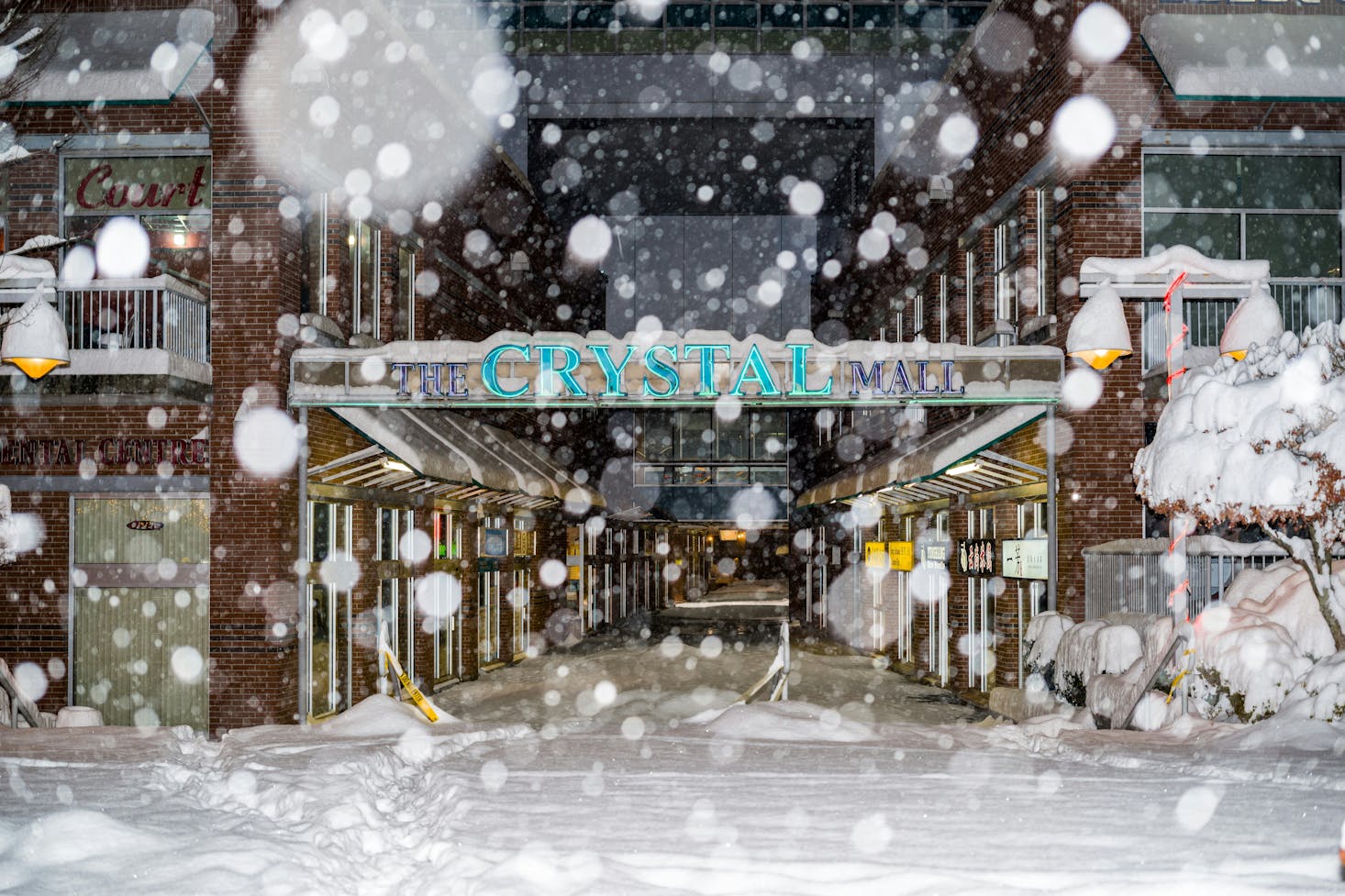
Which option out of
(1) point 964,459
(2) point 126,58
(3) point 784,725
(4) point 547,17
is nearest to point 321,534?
(2) point 126,58

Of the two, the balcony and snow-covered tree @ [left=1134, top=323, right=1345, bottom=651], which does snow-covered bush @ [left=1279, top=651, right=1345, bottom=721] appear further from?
the balcony

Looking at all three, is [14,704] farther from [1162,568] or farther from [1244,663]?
[1244,663]

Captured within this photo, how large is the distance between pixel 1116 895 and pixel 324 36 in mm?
14401

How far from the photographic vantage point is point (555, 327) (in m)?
34.8

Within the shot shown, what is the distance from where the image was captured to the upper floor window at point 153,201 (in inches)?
629

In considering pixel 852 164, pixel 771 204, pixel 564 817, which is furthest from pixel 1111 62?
pixel 771 204

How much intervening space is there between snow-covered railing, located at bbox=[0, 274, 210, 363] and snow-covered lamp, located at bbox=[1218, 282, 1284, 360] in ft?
38.4

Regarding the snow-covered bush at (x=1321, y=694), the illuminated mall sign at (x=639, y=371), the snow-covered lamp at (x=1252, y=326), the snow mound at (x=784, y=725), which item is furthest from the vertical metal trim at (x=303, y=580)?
the snow-covered bush at (x=1321, y=694)

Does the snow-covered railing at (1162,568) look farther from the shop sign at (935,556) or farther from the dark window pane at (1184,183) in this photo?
the shop sign at (935,556)

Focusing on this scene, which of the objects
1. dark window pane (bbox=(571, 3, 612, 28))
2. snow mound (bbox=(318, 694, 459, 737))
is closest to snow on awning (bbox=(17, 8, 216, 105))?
snow mound (bbox=(318, 694, 459, 737))

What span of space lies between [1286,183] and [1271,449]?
6.28 meters

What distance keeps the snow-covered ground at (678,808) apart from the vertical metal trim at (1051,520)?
224 cm

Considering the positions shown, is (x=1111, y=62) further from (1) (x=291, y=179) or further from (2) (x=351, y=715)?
(2) (x=351, y=715)

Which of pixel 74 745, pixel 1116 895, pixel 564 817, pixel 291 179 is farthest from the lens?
pixel 291 179
